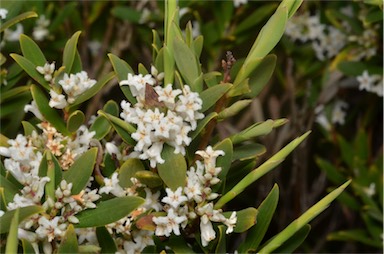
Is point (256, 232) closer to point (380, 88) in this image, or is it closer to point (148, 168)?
point (148, 168)

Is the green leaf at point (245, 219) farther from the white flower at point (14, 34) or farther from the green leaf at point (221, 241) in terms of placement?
the white flower at point (14, 34)

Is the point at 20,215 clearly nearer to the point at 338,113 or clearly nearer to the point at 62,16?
the point at 62,16

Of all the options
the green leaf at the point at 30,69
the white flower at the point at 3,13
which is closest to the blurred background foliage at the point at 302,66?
the white flower at the point at 3,13

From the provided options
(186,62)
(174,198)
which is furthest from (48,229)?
(186,62)

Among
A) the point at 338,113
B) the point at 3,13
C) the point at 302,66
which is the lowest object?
the point at 338,113

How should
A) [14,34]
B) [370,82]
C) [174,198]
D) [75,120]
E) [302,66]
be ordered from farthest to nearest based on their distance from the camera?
[302,66] < [370,82] < [14,34] < [75,120] < [174,198]

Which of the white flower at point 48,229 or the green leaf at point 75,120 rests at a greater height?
the green leaf at point 75,120

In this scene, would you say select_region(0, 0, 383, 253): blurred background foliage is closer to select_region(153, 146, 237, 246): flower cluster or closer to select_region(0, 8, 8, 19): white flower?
select_region(0, 8, 8, 19): white flower
